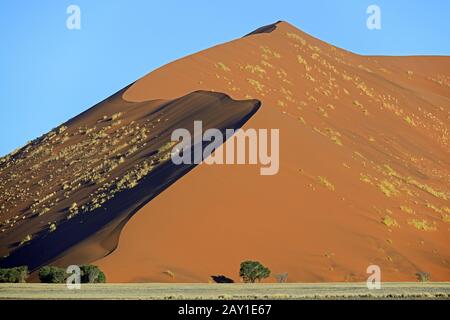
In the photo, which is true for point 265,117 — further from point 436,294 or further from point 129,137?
point 436,294

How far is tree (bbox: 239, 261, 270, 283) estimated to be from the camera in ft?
113

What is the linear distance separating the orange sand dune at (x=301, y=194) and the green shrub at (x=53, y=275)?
5.35ft

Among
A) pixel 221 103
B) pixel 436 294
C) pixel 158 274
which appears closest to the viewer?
pixel 436 294

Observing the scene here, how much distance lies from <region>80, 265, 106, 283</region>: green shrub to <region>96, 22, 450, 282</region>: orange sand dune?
3.30 feet

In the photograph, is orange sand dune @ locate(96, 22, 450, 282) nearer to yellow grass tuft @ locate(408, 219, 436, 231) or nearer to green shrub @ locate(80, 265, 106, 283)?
yellow grass tuft @ locate(408, 219, 436, 231)

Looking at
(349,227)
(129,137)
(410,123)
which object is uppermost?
(410,123)

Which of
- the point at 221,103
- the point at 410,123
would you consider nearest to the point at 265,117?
the point at 221,103

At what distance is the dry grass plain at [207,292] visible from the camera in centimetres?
2620

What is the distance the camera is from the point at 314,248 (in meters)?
38.2

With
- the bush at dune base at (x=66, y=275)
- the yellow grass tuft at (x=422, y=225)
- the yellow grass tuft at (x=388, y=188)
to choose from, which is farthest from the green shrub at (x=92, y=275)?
the yellow grass tuft at (x=388, y=188)
